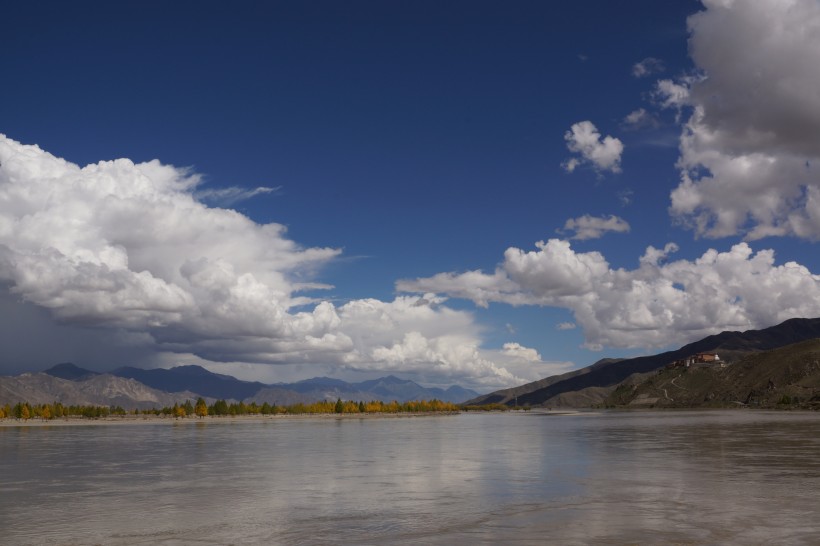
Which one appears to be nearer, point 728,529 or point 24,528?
point 728,529

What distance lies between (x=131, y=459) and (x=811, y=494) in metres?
72.2

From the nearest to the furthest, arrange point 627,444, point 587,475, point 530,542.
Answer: point 530,542 → point 587,475 → point 627,444

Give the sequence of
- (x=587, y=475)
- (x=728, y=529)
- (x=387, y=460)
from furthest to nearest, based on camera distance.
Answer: (x=387, y=460)
(x=587, y=475)
(x=728, y=529)

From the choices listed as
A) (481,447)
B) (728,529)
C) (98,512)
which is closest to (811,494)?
(728,529)

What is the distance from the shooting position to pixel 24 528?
1431 inches

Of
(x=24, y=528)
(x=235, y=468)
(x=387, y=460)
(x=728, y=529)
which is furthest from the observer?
(x=387, y=460)

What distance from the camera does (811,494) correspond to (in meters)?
43.4

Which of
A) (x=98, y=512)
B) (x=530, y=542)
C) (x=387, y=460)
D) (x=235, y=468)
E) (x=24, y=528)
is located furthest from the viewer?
(x=387, y=460)

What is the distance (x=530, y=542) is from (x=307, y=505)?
698 inches

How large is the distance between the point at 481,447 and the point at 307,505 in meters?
60.3

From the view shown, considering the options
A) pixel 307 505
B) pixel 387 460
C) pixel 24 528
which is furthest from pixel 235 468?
pixel 24 528

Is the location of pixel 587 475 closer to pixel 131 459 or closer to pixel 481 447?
pixel 481 447

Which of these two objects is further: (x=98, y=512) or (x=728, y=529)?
(x=98, y=512)

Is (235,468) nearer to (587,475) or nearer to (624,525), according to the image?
(587,475)
